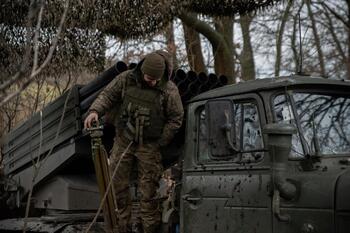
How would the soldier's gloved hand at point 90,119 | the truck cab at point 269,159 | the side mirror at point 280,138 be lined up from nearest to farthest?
the side mirror at point 280,138
the truck cab at point 269,159
the soldier's gloved hand at point 90,119

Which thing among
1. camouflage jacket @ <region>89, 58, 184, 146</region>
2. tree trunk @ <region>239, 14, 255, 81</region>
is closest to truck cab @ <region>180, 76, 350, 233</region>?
camouflage jacket @ <region>89, 58, 184, 146</region>

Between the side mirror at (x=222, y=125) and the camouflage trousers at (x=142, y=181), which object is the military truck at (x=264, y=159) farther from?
the camouflage trousers at (x=142, y=181)

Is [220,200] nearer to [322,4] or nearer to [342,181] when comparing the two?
[342,181]

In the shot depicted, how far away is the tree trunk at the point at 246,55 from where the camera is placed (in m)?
17.9

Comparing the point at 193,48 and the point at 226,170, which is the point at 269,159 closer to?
the point at 226,170

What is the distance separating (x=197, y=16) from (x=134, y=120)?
705cm

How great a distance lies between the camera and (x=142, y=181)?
550 centimetres

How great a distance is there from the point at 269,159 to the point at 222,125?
1.35 feet

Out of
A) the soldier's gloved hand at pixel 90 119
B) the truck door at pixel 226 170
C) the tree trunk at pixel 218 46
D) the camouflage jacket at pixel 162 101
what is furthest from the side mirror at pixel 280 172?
the tree trunk at pixel 218 46

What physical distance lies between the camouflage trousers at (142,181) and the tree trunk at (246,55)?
12230 mm

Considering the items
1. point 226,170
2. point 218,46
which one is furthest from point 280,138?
point 218,46

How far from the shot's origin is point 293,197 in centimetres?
428

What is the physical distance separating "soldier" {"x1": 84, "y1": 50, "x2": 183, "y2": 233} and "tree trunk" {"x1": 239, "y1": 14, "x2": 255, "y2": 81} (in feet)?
39.7

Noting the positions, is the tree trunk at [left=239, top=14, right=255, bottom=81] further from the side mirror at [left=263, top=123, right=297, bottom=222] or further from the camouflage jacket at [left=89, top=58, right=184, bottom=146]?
the side mirror at [left=263, top=123, right=297, bottom=222]
